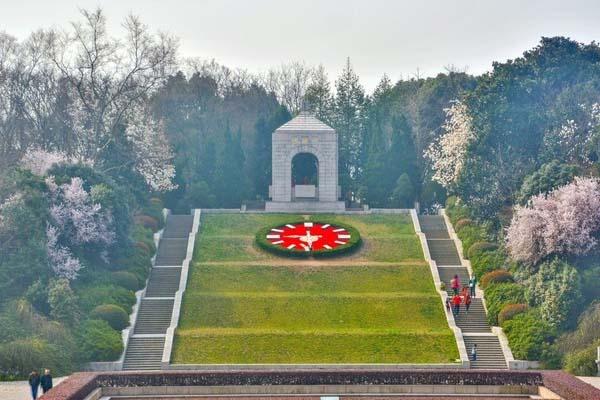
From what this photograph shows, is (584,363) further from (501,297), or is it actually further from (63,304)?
(63,304)

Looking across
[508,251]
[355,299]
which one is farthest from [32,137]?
[508,251]

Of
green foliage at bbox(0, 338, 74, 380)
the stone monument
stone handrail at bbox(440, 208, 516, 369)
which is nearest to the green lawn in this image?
stone handrail at bbox(440, 208, 516, 369)

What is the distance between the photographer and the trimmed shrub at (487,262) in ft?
201

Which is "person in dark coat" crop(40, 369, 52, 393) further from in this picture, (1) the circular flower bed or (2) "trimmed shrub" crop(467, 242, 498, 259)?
(2) "trimmed shrub" crop(467, 242, 498, 259)

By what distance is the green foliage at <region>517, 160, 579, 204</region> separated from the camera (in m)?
59.2

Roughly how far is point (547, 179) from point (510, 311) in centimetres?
813

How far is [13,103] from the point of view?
72.6 metres

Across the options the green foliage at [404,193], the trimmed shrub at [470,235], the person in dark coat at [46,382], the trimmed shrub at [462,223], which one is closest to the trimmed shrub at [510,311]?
the trimmed shrub at [470,235]

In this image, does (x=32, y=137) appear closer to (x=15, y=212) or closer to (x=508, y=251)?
(x=15, y=212)

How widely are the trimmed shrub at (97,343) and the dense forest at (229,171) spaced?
0.33 ft

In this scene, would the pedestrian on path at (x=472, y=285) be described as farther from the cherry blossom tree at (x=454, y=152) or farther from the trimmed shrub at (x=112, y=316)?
the trimmed shrub at (x=112, y=316)

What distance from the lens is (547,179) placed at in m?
59.6

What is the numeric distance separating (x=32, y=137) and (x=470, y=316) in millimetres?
31583

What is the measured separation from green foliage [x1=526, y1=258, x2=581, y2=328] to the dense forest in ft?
0.30
